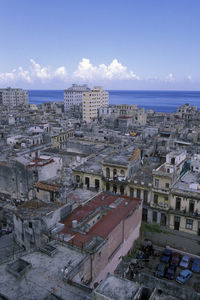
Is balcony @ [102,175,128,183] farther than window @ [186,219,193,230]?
Yes

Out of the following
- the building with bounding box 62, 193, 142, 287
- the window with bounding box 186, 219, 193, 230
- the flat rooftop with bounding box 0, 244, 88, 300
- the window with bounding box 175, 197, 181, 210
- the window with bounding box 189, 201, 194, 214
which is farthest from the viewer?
the window with bounding box 175, 197, 181, 210

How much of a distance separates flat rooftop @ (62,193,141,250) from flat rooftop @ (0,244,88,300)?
234 centimetres

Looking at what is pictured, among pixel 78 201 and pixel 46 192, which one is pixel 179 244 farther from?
pixel 46 192

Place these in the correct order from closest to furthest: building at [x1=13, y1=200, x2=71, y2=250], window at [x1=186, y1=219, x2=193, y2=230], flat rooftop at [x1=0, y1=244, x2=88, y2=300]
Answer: flat rooftop at [x1=0, y1=244, x2=88, y2=300] < building at [x1=13, y1=200, x2=71, y2=250] < window at [x1=186, y1=219, x2=193, y2=230]

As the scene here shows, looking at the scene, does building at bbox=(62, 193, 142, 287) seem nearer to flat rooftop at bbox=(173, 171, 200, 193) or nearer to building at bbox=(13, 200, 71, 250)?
building at bbox=(13, 200, 71, 250)

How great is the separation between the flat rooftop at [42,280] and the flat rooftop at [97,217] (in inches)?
92.2

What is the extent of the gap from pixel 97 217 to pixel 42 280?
42.5 feet

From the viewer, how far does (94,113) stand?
447ft

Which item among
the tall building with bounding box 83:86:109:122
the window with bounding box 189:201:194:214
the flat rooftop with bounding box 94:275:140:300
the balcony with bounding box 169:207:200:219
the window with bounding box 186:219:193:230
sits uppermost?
the tall building with bounding box 83:86:109:122

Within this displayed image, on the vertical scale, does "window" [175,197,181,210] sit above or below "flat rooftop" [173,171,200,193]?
below

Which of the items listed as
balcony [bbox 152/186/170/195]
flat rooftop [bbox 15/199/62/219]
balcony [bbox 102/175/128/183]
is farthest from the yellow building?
flat rooftop [bbox 15/199/62/219]

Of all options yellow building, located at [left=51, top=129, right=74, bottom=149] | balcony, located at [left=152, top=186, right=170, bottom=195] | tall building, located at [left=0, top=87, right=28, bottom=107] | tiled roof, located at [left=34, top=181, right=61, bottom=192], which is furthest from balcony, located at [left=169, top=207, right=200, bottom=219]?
tall building, located at [left=0, top=87, right=28, bottom=107]

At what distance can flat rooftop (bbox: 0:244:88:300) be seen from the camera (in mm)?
18222

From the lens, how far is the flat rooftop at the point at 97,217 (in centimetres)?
2652
